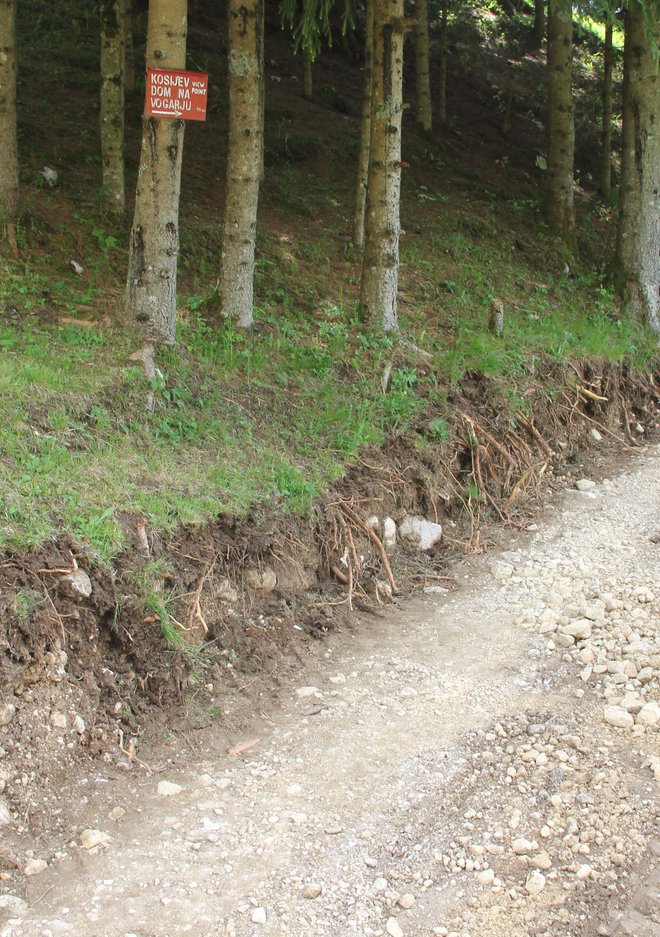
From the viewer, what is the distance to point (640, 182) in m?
11.3

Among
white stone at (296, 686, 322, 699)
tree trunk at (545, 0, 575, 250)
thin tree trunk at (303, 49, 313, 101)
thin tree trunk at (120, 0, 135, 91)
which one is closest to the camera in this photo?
white stone at (296, 686, 322, 699)

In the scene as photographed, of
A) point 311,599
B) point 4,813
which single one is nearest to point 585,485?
point 311,599

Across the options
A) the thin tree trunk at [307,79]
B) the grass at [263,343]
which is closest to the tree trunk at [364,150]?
the grass at [263,343]

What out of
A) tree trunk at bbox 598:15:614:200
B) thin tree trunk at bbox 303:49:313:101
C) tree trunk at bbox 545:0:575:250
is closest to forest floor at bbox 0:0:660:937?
tree trunk at bbox 545:0:575:250

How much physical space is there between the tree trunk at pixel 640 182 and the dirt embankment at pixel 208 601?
4.39 m

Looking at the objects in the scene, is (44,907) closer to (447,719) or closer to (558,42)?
(447,719)

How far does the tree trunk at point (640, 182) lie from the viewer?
11.1 meters

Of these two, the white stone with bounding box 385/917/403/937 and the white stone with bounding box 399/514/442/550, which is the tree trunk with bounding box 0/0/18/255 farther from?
the white stone with bounding box 385/917/403/937

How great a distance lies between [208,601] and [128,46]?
9.98m

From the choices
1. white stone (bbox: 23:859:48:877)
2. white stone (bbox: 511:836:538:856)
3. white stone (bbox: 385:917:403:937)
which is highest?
white stone (bbox: 511:836:538:856)

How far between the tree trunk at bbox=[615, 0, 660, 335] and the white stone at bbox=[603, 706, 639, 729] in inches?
294

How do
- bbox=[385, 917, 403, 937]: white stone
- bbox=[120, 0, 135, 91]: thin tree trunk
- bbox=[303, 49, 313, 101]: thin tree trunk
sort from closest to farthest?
bbox=[385, 917, 403, 937]: white stone < bbox=[120, 0, 135, 91]: thin tree trunk < bbox=[303, 49, 313, 101]: thin tree trunk

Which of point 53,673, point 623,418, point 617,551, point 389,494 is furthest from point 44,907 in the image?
point 623,418

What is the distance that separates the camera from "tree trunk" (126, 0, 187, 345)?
673 cm
